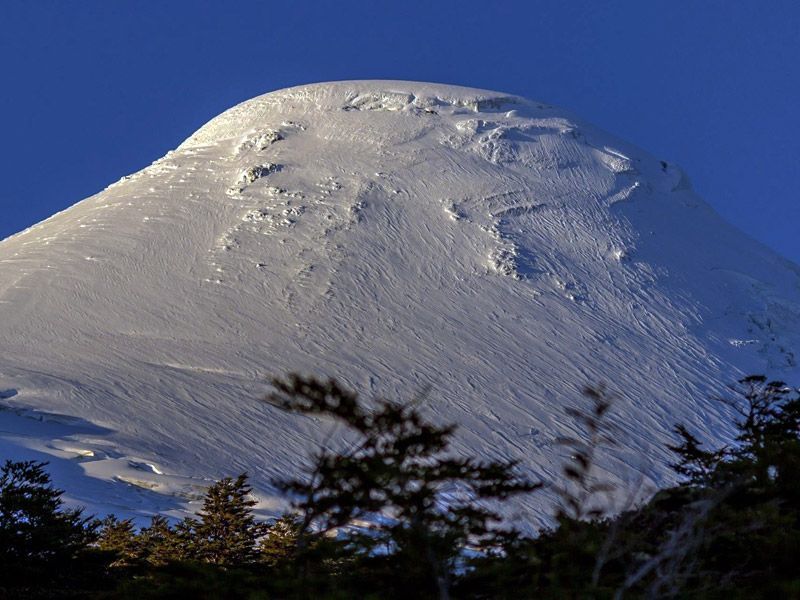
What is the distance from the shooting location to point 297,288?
4553 centimetres

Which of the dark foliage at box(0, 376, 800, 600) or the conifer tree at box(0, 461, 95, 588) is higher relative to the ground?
the conifer tree at box(0, 461, 95, 588)

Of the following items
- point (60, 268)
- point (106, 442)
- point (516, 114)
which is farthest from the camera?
point (516, 114)

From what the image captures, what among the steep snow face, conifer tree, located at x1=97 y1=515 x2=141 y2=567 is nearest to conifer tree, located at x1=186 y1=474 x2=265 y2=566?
conifer tree, located at x1=97 y1=515 x2=141 y2=567

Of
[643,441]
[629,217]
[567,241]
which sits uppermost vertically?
[629,217]

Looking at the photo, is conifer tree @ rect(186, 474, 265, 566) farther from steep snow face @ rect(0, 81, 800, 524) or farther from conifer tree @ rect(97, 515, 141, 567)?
steep snow face @ rect(0, 81, 800, 524)

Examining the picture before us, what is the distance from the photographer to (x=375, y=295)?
45312 millimetres

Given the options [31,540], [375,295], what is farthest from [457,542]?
[375,295]

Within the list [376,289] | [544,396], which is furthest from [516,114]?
[544,396]

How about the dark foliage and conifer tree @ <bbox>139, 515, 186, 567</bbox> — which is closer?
the dark foliage

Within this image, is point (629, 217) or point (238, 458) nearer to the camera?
point (238, 458)

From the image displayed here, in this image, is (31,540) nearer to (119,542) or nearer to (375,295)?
(119,542)

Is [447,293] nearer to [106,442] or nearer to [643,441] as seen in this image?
[643,441]

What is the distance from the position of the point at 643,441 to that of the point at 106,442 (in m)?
20.0

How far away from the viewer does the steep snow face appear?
111ft
